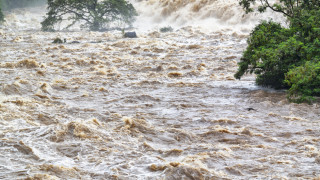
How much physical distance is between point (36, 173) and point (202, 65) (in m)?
9.87

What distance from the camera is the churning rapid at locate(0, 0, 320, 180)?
5684mm

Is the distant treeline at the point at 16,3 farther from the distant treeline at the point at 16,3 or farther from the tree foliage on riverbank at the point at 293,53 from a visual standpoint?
the tree foliage on riverbank at the point at 293,53

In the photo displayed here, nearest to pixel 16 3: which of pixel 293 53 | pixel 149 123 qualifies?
pixel 293 53

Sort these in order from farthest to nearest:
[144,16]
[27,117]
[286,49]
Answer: [144,16] → [286,49] → [27,117]

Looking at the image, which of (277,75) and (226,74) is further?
(226,74)

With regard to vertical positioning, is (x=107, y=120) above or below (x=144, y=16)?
below

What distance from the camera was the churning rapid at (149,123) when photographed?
568 cm

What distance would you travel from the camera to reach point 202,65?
47.6 ft

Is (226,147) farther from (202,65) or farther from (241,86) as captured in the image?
(202,65)

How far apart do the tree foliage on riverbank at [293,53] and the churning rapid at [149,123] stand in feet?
1.26

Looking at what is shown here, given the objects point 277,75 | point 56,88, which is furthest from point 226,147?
point 56,88

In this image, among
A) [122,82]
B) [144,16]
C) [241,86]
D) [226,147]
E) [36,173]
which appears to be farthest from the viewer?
[144,16]

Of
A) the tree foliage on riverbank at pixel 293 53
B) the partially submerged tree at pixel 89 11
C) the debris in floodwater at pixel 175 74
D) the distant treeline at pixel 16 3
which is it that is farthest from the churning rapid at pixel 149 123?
the distant treeline at pixel 16 3

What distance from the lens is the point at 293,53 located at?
31.3 ft
